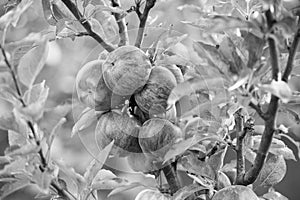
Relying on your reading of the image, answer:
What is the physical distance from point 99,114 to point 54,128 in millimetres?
198

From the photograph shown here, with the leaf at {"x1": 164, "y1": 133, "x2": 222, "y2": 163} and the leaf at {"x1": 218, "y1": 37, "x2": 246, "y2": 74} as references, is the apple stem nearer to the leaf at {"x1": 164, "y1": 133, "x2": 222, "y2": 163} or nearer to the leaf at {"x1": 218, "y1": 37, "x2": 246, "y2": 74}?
the leaf at {"x1": 164, "y1": 133, "x2": 222, "y2": 163}

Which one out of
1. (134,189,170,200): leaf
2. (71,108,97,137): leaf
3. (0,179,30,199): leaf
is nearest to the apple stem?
(134,189,170,200): leaf

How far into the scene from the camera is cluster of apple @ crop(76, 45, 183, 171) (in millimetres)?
798

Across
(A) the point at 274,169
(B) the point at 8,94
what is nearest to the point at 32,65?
(B) the point at 8,94

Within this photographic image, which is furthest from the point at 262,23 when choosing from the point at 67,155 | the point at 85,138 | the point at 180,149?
the point at 67,155

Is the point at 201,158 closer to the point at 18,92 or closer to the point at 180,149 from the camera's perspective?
the point at 180,149

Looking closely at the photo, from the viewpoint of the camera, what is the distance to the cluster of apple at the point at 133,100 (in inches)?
31.4

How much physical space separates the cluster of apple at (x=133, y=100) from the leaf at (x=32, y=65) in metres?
0.17

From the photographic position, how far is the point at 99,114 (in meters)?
0.85

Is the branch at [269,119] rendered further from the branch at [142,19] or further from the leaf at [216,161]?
the branch at [142,19]

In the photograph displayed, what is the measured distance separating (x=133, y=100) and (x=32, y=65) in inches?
8.9

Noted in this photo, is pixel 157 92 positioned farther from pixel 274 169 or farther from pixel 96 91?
pixel 274 169

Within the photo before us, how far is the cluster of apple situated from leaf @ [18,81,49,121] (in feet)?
0.52

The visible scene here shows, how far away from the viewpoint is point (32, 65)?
642 mm
